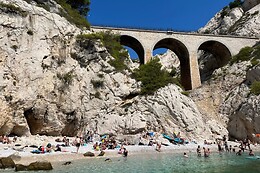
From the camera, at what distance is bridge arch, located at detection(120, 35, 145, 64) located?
144 feet

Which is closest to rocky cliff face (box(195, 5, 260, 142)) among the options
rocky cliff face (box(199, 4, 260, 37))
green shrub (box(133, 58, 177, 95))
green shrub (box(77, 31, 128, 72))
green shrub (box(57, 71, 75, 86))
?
green shrub (box(133, 58, 177, 95))

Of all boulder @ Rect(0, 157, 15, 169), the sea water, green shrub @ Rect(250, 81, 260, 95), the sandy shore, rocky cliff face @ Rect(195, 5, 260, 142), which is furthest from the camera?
green shrub @ Rect(250, 81, 260, 95)

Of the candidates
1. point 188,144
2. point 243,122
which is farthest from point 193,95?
point 188,144

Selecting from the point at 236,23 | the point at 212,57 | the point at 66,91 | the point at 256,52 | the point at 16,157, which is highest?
the point at 236,23

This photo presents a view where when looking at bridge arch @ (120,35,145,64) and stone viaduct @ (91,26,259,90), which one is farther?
bridge arch @ (120,35,145,64)

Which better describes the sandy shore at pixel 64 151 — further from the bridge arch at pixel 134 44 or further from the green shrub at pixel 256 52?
the bridge arch at pixel 134 44

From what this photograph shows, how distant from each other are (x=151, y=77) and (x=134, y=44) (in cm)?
1119

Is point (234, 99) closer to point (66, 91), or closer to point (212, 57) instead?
point (212, 57)

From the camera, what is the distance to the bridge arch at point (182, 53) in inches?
1801

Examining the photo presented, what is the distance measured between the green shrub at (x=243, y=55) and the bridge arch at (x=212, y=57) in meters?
3.01

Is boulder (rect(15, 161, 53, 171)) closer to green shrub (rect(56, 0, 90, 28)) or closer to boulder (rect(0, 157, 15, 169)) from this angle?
boulder (rect(0, 157, 15, 169))

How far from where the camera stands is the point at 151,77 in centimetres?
3631

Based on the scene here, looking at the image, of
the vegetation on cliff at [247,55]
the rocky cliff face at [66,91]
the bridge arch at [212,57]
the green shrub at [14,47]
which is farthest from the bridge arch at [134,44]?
the green shrub at [14,47]

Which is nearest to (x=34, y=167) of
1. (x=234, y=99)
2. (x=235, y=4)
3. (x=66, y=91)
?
(x=66, y=91)
